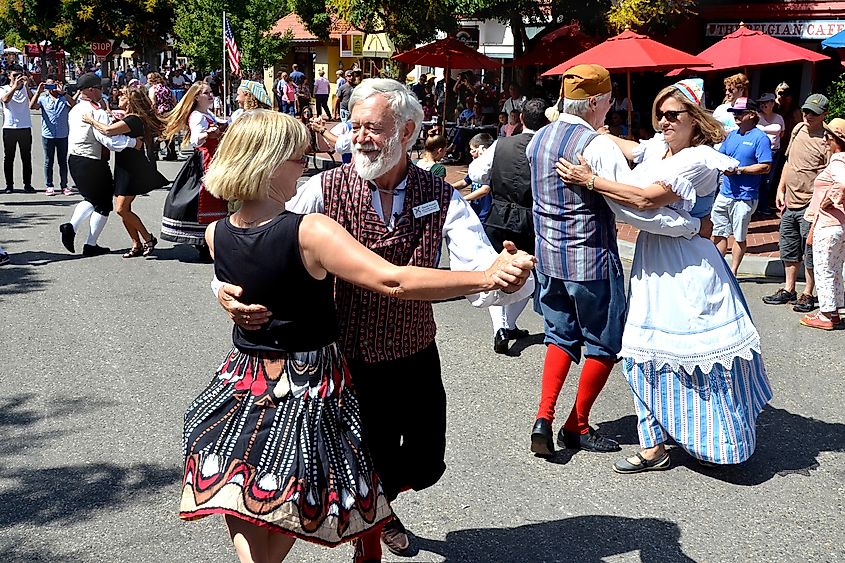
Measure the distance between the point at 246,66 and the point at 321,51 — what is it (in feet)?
35.3

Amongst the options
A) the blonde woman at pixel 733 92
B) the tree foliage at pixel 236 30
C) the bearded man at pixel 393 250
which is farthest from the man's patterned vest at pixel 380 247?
the tree foliage at pixel 236 30

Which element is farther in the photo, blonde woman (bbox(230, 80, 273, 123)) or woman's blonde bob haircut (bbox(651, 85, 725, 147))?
blonde woman (bbox(230, 80, 273, 123))

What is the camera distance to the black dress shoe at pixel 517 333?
649 cm

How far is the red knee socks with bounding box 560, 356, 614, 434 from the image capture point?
4.45 metres

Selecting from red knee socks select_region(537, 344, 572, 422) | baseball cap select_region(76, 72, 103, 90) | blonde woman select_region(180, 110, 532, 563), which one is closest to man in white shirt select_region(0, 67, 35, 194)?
baseball cap select_region(76, 72, 103, 90)

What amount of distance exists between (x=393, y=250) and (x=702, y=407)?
194cm

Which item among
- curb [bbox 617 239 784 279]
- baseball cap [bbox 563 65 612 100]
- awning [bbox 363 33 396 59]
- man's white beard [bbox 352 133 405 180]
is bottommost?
curb [bbox 617 239 784 279]

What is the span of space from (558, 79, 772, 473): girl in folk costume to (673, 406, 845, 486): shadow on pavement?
0.65 feet

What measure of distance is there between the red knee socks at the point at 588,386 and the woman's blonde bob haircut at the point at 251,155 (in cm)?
225

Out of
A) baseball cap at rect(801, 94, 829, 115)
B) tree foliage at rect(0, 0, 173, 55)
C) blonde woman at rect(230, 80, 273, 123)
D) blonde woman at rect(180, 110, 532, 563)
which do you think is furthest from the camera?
tree foliage at rect(0, 0, 173, 55)

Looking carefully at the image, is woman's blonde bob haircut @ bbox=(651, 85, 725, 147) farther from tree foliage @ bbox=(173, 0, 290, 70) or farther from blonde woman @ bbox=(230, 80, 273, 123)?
tree foliage @ bbox=(173, 0, 290, 70)

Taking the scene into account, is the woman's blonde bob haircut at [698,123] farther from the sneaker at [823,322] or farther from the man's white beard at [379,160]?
the sneaker at [823,322]

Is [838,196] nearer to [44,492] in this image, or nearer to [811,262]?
[811,262]

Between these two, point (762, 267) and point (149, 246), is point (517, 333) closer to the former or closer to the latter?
point (762, 267)
